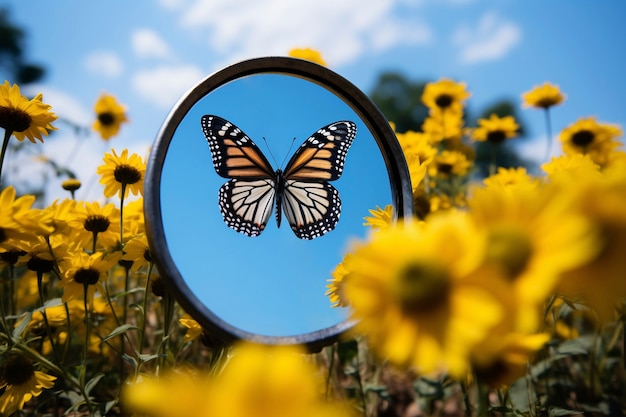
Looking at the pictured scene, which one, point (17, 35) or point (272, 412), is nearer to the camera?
point (272, 412)

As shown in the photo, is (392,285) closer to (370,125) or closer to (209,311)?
(209,311)

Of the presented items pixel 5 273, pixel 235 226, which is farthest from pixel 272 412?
pixel 5 273

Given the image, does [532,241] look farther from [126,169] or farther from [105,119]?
[105,119]

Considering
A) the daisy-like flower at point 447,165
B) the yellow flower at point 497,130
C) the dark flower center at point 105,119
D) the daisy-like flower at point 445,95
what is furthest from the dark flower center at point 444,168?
the dark flower center at point 105,119

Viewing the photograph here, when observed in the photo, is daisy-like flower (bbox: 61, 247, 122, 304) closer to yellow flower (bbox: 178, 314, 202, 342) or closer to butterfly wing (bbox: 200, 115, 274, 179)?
yellow flower (bbox: 178, 314, 202, 342)

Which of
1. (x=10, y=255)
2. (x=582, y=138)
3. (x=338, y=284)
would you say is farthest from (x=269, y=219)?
(x=582, y=138)

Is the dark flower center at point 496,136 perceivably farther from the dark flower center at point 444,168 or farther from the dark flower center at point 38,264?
the dark flower center at point 38,264
